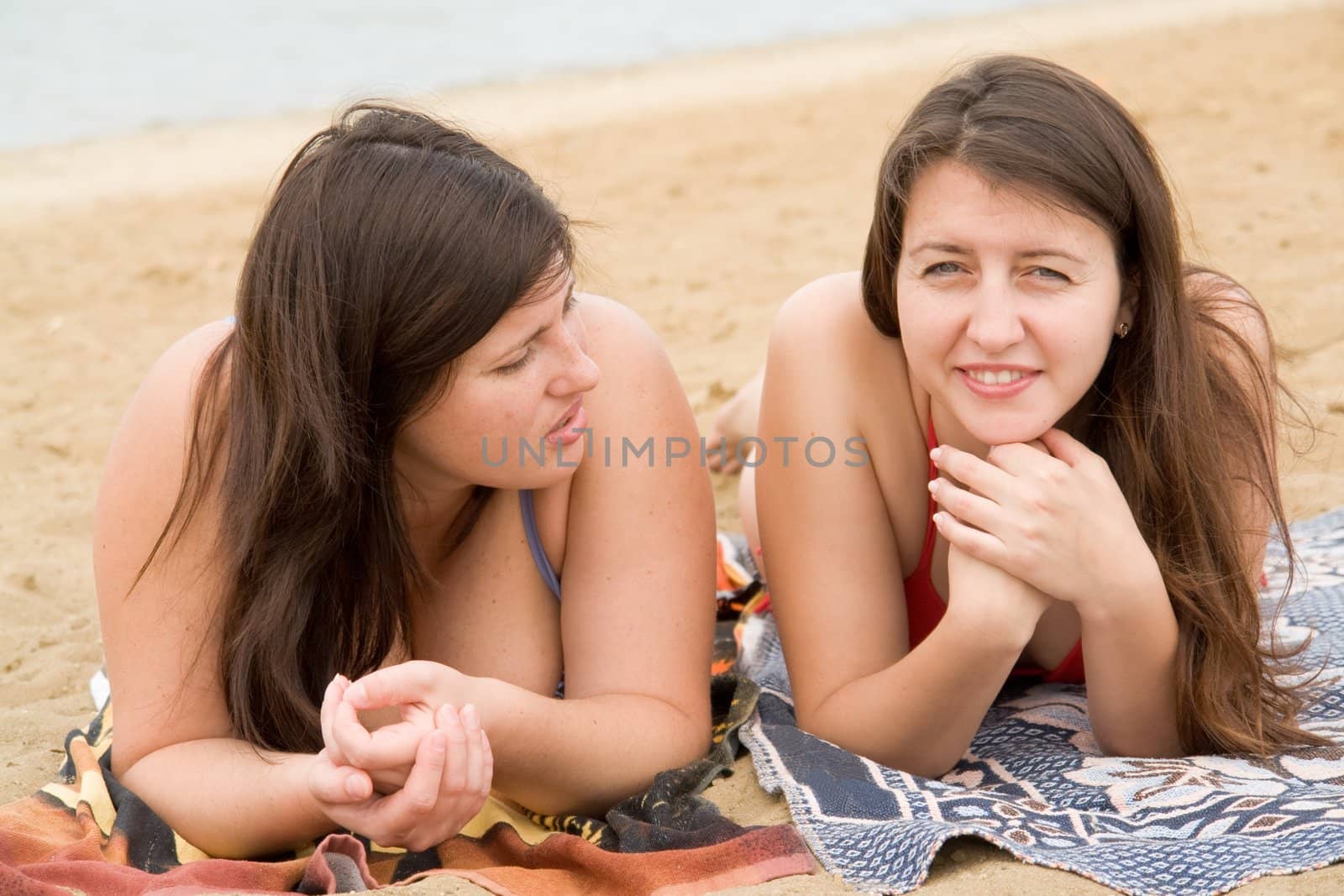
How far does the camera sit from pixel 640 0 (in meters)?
18.2

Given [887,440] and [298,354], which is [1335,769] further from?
[298,354]

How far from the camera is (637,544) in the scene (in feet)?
8.64

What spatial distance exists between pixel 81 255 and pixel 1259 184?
6082 millimetres

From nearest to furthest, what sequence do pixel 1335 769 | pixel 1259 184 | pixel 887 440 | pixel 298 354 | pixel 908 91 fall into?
pixel 298 354 → pixel 1335 769 → pixel 887 440 → pixel 1259 184 → pixel 908 91

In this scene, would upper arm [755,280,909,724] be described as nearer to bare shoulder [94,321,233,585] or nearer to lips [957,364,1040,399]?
lips [957,364,1040,399]

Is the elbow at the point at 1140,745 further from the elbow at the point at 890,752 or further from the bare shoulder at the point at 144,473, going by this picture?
the bare shoulder at the point at 144,473

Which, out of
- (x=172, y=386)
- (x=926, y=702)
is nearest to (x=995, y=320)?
(x=926, y=702)

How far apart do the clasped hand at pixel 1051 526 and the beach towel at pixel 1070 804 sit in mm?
352

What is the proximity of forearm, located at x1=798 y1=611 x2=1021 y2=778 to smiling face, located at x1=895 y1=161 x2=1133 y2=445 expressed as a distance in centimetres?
37

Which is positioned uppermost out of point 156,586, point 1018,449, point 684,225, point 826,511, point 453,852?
point 684,225

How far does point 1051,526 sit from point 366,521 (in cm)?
119

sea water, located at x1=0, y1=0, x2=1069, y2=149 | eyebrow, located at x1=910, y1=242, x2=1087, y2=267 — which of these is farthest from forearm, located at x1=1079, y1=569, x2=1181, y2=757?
sea water, located at x1=0, y1=0, x2=1069, y2=149

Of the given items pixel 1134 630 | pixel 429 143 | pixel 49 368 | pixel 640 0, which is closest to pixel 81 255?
pixel 49 368

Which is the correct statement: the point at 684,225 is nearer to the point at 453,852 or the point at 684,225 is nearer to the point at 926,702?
the point at 926,702
